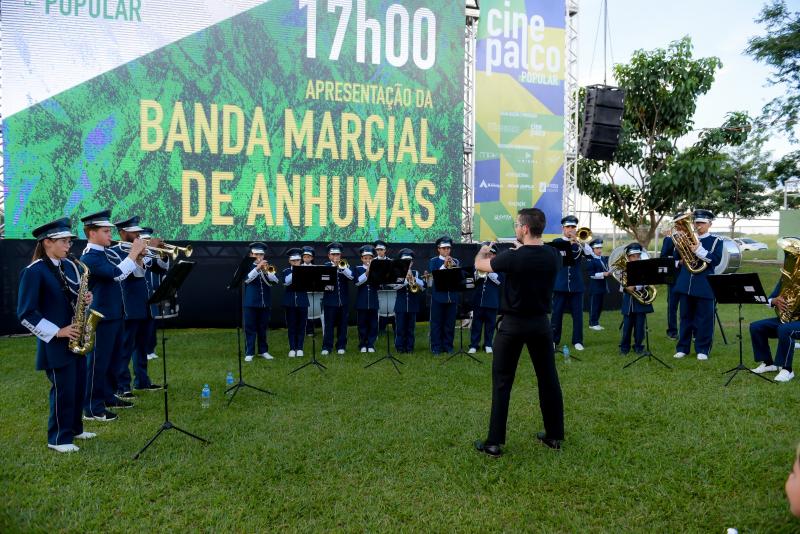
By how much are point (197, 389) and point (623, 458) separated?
566cm

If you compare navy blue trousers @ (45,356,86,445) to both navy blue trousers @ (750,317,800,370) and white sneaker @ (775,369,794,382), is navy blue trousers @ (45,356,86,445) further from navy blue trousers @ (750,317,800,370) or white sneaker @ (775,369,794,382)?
navy blue trousers @ (750,317,800,370)

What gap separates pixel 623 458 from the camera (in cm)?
509

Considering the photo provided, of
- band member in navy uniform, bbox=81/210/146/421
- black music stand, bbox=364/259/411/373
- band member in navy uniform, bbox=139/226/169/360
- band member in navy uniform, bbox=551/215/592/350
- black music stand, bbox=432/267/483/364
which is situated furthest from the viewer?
band member in navy uniform, bbox=551/215/592/350

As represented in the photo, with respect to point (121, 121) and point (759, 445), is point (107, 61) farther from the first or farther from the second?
point (759, 445)

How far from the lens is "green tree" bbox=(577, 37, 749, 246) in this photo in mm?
18406

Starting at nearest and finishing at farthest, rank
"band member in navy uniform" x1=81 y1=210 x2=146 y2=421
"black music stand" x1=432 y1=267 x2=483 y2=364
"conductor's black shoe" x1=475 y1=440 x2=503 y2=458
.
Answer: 1. "conductor's black shoe" x1=475 y1=440 x2=503 y2=458
2. "band member in navy uniform" x1=81 y1=210 x2=146 y2=421
3. "black music stand" x1=432 y1=267 x2=483 y2=364

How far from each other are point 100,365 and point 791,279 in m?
9.34

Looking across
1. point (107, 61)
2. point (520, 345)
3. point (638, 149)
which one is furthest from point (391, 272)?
point (638, 149)

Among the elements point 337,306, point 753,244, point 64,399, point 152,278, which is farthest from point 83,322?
point 753,244

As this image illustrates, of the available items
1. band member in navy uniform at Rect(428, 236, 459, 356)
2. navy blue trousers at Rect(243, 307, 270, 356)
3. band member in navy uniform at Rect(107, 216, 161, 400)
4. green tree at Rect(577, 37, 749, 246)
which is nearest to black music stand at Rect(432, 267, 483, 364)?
band member in navy uniform at Rect(428, 236, 459, 356)

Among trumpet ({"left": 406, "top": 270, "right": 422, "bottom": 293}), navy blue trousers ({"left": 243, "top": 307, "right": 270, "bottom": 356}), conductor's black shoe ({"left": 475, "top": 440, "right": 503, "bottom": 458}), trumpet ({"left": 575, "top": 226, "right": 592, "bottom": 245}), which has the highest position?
trumpet ({"left": 575, "top": 226, "right": 592, "bottom": 245})

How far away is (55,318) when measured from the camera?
520cm

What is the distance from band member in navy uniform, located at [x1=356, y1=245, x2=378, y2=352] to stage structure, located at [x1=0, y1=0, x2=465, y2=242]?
2.85m

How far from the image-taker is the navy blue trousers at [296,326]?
1047 cm
